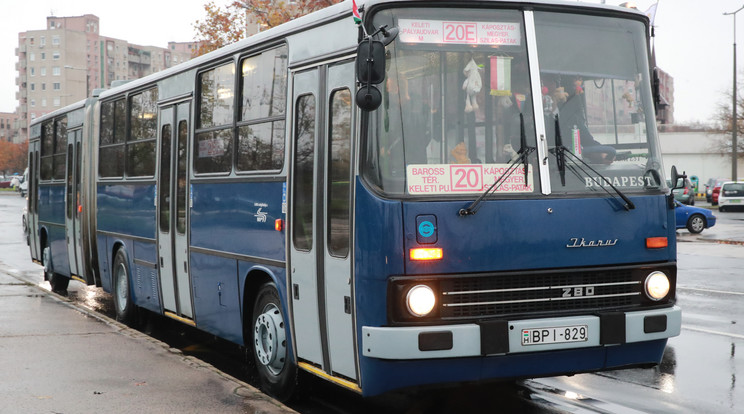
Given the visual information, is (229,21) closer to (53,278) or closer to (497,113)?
(53,278)

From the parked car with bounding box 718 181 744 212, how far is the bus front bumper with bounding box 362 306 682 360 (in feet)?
150

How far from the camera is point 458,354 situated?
19.8 feet

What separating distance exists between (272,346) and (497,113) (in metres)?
2.85

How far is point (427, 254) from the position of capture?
19.8 feet

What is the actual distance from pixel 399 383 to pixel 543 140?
187 centimetres

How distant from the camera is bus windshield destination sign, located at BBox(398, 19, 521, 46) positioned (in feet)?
20.7

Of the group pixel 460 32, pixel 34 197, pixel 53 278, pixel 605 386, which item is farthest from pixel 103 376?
pixel 34 197

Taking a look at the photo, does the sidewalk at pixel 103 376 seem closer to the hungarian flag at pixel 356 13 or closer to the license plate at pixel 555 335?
the license plate at pixel 555 335

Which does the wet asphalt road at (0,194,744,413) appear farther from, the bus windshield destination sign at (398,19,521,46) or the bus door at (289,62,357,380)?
the bus windshield destination sign at (398,19,521,46)

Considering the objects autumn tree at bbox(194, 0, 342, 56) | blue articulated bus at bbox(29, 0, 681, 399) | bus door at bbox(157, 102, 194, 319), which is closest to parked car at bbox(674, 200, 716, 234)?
autumn tree at bbox(194, 0, 342, 56)

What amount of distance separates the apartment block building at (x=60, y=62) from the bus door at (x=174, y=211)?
14876 cm

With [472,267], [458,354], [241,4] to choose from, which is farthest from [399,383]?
[241,4]

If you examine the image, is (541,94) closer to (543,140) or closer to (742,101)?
(543,140)

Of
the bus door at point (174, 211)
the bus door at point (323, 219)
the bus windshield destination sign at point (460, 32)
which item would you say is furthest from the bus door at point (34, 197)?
the bus windshield destination sign at point (460, 32)
